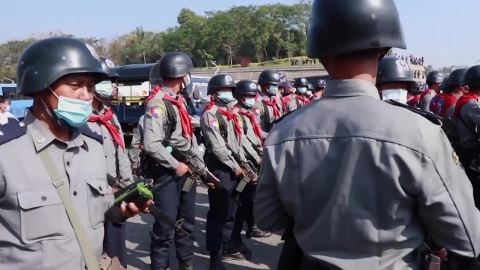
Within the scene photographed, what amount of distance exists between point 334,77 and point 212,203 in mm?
3724

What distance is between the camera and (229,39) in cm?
6550

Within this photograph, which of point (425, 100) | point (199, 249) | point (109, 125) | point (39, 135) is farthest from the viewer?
point (425, 100)

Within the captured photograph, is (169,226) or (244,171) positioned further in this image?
(244,171)

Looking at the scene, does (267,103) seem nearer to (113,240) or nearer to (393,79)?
(393,79)

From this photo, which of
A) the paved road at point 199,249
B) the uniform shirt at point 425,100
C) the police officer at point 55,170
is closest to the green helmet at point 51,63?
the police officer at point 55,170

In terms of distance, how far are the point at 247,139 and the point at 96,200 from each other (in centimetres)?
400

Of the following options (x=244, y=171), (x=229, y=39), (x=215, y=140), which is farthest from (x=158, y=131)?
(x=229, y=39)

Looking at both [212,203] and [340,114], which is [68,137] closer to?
[340,114]

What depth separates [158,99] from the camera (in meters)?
4.68

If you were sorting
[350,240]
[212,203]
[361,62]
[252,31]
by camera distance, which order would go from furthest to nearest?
[252,31] < [212,203] < [361,62] < [350,240]

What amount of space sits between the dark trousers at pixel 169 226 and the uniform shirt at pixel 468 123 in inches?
110

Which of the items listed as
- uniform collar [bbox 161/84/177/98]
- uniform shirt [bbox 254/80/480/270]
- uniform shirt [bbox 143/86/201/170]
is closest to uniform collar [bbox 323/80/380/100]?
uniform shirt [bbox 254/80/480/270]

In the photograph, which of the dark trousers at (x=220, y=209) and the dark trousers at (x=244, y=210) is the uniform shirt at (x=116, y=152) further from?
the dark trousers at (x=244, y=210)

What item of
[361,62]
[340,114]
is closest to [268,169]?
[340,114]
